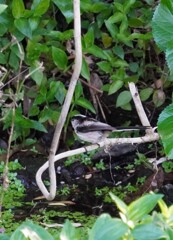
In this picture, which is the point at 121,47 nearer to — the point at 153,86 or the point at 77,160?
the point at 153,86

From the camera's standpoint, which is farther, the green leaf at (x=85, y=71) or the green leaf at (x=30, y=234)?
the green leaf at (x=85, y=71)

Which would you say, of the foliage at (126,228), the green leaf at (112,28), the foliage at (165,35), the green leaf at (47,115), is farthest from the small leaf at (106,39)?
the foliage at (126,228)

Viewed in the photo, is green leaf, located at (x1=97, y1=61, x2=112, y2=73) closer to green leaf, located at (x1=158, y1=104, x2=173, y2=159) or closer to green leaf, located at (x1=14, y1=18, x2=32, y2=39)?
green leaf, located at (x1=14, y1=18, x2=32, y2=39)

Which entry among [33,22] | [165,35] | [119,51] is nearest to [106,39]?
[119,51]

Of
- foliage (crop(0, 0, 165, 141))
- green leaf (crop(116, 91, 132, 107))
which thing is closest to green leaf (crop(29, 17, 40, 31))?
foliage (crop(0, 0, 165, 141))

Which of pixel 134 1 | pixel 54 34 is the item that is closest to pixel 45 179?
pixel 54 34

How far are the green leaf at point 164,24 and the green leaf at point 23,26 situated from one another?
2.22 metres

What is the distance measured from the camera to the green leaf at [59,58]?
4.54 metres

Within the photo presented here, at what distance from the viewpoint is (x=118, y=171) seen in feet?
16.0

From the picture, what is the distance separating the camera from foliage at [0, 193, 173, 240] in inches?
47.8

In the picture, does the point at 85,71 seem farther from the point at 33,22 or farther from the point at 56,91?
the point at 33,22

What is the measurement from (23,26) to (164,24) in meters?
2.27

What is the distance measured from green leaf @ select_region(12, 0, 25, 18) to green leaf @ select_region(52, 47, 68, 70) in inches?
12.1

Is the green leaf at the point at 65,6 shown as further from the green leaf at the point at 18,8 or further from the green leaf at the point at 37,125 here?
the green leaf at the point at 37,125
